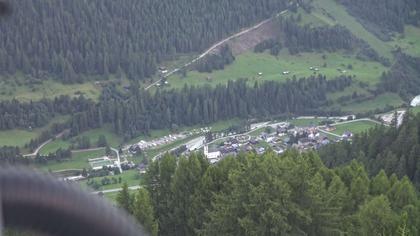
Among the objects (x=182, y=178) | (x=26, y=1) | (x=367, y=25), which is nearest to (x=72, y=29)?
(x=26, y=1)

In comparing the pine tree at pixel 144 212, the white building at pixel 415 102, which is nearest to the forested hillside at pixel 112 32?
the white building at pixel 415 102

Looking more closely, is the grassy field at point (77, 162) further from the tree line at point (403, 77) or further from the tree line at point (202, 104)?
the tree line at point (403, 77)

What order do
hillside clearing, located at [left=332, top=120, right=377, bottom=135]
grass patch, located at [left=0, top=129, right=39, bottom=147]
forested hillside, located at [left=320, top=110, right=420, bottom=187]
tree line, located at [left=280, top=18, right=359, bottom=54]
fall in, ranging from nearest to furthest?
1. forested hillside, located at [left=320, top=110, right=420, bottom=187]
2. grass patch, located at [left=0, top=129, right=39, bottom=147]
3. hillside clearing, located at [left=332, top=120, right=377, bottom=135]
4. tree line, located at [left=280, top=18, right=359, bottom=54]

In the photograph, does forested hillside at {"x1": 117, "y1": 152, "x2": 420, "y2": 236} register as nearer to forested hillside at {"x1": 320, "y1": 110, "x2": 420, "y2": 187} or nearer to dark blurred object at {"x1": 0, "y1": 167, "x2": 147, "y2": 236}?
forested hillside at {"x1": 320, "y1": 110, "x2": 420, "y2": 187}

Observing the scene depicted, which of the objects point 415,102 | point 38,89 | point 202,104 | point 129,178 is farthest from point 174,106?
point 415,102

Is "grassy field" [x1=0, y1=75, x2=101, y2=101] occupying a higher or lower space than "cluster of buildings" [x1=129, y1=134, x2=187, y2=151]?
higher

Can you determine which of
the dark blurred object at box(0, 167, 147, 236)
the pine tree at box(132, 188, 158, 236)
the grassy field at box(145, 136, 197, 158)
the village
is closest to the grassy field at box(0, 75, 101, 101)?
the village
